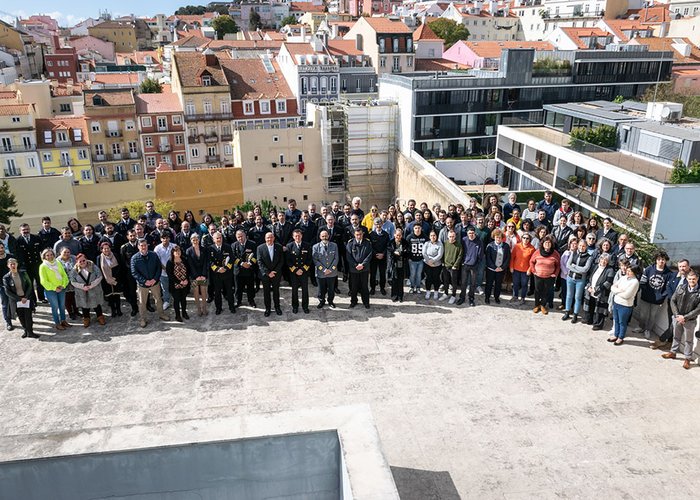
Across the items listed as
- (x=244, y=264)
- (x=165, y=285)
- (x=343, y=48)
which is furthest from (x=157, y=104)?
(x=244, y=264)

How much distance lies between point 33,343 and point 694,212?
72.3 ft

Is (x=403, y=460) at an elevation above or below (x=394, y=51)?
below

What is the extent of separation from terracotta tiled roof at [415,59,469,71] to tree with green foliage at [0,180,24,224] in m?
43.2

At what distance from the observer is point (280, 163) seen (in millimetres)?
37906

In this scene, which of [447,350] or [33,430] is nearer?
[33,430]

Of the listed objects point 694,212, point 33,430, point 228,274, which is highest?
point 228,274

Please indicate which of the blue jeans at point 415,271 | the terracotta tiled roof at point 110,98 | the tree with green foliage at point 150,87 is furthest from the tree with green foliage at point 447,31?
the blue jeans at point 415,271

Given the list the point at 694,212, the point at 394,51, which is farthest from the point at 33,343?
the point at 394,51

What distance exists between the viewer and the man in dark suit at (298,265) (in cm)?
1066

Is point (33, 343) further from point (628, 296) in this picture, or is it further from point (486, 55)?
point (486, 55)

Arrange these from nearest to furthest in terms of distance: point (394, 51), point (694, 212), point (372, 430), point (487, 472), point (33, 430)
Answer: point (372, 430), point (487, 472), point (33, 430), point (694, 212), point (394, 51)

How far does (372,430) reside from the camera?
195 inches

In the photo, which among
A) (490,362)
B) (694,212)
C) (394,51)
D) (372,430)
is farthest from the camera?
(394,51)

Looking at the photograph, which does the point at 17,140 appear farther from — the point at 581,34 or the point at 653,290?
the point at 581,34
